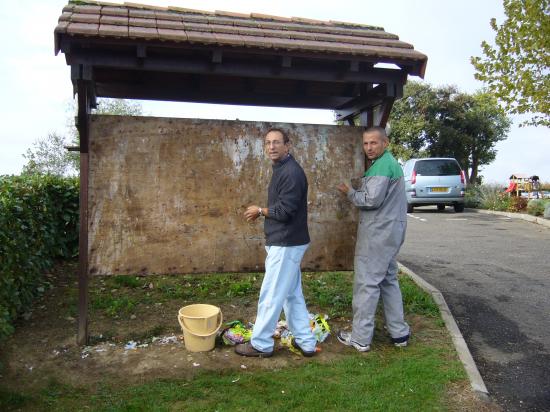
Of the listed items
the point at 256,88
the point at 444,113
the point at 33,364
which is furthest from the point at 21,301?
the point at 444,113

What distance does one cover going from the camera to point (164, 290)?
6.33 metres

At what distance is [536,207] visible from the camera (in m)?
15.5

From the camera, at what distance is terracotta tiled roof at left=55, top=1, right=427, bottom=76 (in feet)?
12.9

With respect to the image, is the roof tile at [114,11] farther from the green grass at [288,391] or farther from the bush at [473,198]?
the bush at [473,198]

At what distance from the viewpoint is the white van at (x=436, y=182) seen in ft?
56.3

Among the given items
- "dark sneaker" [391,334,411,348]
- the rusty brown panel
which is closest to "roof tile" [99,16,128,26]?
the rusty brown panel

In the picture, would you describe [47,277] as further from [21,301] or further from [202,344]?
[202,344]

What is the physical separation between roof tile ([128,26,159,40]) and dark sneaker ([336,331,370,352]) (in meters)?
3.28

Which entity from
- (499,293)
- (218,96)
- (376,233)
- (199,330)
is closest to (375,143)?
(376,233)

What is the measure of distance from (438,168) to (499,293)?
11.2 m

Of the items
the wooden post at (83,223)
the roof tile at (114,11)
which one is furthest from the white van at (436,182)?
the wooden post at (83,223)

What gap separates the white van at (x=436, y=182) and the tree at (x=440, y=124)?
9.49 metres

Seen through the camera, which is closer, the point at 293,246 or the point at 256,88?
the point at 293,246

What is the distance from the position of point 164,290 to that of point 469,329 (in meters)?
3.82
